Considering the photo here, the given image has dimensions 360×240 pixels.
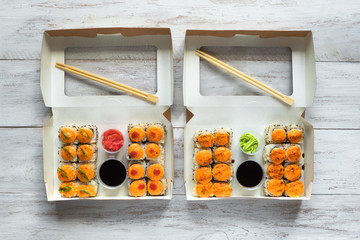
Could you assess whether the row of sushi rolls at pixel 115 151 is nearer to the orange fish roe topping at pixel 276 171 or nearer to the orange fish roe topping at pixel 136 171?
the orange fish roe topping at pixel 136 171

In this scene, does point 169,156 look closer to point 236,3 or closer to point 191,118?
point 191,118

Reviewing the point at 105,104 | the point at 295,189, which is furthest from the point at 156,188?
the point at 295,189

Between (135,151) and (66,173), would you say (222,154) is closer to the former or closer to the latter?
(135,151)

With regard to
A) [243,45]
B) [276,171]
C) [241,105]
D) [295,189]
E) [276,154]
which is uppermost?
[243,45]

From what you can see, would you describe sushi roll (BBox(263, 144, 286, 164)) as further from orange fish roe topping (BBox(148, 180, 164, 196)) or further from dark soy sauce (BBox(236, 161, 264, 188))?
orange fish roe topping (BBox(148, 180, 164, 196))

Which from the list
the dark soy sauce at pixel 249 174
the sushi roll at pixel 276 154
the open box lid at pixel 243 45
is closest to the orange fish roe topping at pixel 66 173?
the open box lid at pixel 243 45

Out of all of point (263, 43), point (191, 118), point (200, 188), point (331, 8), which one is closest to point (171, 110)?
point (191, 118)
